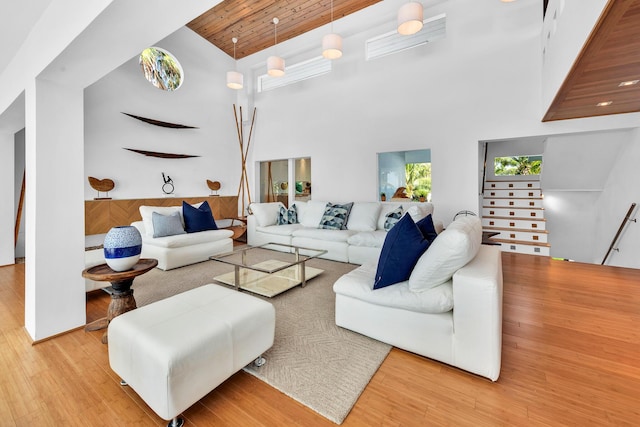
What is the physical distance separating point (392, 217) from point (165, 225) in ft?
10.9

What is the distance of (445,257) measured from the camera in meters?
1.59

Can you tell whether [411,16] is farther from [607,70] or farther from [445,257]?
[445,257]

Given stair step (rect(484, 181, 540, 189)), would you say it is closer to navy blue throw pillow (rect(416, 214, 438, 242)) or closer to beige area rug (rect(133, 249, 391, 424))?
navy blue throw pillow (rect(416, 214, 438, 242))

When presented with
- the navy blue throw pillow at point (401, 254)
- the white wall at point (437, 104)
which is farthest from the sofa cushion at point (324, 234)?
the navy blue throw pillow at point (401, 254)

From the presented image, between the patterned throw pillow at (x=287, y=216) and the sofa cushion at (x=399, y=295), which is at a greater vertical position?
the patterned throw pillow at (x=287, y=216)

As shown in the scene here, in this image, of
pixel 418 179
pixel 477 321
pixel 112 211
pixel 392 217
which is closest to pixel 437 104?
pixel 418 179

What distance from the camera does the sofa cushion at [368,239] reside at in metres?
3.71

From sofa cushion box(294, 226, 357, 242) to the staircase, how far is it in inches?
103

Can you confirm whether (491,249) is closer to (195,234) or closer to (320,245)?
(320,245)

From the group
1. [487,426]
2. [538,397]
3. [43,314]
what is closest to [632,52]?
[538,397]

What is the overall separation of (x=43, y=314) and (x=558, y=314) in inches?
164

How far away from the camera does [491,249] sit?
2.15 metres

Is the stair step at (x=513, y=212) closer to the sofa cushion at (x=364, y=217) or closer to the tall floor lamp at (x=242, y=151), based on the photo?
the sofa cushion at (x=364, y=217)

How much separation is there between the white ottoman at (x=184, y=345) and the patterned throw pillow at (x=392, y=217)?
2.74m
